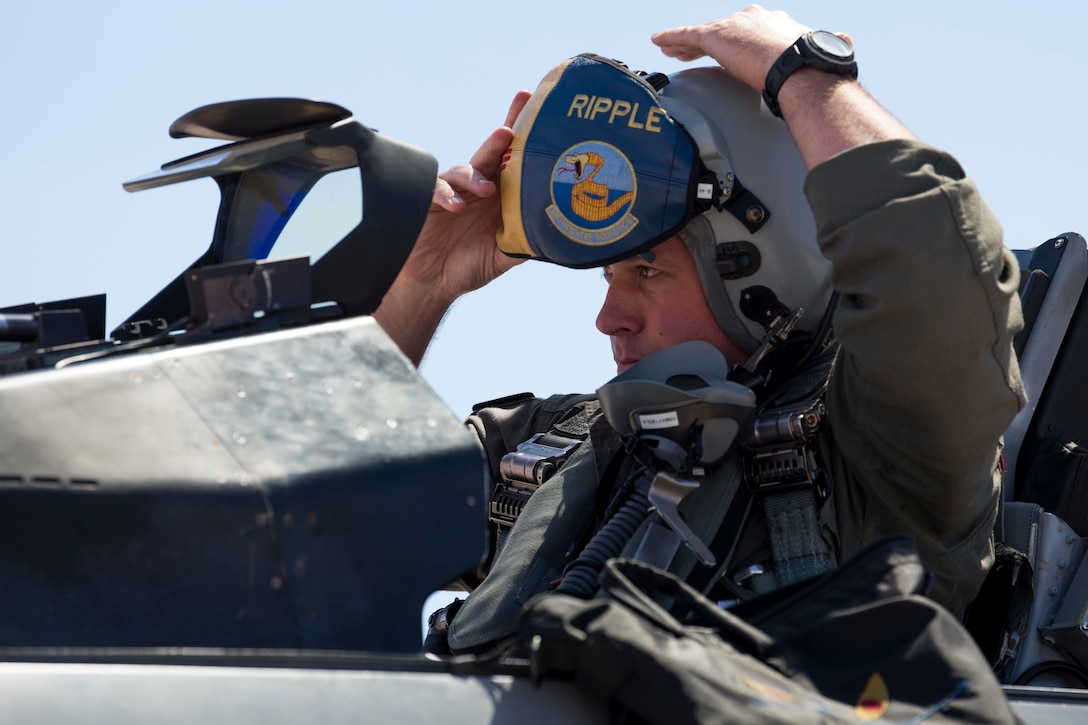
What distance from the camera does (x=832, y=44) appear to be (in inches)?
98.5

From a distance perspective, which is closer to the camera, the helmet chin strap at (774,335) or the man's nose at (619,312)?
the helmet chin strap at (774,335)

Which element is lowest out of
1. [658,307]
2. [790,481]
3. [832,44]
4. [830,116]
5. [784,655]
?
[790,481]

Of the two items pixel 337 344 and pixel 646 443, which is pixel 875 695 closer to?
pixel 337 344

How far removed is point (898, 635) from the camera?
1.27m

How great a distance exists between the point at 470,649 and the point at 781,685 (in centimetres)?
122

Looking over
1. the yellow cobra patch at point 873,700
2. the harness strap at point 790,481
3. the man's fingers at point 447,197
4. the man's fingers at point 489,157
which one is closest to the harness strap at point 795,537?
the harness strap at point 790,481

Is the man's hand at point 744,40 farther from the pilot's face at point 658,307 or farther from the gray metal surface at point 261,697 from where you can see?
the gray metal surface at point 261,697

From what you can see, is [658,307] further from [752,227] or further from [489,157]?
[489,157]

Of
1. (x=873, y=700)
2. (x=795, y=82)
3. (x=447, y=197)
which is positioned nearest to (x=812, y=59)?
(x=795, y=82)

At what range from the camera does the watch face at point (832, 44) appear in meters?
2.46

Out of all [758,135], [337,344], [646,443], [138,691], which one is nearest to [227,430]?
[337,344]

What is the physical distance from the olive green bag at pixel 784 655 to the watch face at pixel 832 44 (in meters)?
1.36

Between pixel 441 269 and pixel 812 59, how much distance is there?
4.36ft

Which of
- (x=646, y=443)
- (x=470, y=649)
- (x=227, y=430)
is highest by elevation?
(x=227, y=430)
